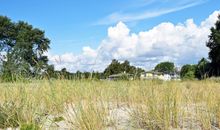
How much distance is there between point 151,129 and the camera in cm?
673

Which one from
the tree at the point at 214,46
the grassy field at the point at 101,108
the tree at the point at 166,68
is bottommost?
the grassy field at the point at 101,108

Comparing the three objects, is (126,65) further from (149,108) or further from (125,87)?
(149,108)

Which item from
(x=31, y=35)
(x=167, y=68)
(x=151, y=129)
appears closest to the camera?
(x=151, y=129)

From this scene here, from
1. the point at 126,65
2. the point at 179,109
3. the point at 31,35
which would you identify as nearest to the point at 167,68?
the point at 126,65

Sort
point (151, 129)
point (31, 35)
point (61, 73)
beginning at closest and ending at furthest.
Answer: point (151, 129) → point (61, 73) → point (31, 35)

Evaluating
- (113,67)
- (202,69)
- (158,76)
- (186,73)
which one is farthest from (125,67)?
(202,69)

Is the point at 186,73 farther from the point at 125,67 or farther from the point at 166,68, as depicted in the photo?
the point at 166,68

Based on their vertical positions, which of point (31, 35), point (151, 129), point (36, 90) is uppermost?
point (31, 35)

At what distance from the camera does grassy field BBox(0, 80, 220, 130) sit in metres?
6.75

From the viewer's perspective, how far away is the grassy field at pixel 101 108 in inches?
266

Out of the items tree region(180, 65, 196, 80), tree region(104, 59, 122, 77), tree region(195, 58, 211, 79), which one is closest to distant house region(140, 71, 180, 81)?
tree region(180, 65, 196, 80)

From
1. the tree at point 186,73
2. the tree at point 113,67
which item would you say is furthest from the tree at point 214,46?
the tree at point 113,67

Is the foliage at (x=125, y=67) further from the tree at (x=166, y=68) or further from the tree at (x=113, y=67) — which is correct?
the tree at (x=166, y=68)

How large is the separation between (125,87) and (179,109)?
252cm
